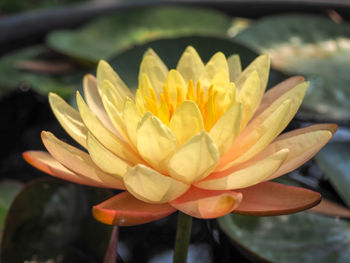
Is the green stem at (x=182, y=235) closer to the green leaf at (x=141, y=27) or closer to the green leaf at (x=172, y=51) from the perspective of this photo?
the green leaf at (x=172, y=51)

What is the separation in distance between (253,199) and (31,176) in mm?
566

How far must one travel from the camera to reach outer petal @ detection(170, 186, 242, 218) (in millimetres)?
428

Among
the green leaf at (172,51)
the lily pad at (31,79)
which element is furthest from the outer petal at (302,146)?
the lily pad at (31,79)

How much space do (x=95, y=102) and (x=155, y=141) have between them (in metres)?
0.20

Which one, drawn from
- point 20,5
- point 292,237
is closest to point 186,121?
point 292,237

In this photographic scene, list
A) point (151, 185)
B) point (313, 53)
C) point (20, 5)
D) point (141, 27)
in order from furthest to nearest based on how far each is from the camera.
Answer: point (20, 5) → point (141, 27) → point (313, 53) → point (151, 185)

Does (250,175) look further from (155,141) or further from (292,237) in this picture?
(292,237)

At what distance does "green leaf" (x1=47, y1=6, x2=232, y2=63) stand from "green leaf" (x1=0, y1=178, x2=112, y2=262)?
66cm

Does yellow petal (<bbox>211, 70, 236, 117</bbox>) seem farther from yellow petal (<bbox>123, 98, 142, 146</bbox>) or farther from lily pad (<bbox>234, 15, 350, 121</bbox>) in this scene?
lily pad (<bbox>234, 15, 350, 121</bbox>)

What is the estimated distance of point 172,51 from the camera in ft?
3.12

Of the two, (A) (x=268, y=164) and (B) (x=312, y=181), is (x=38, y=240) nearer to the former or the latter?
(A) (x=268, y=164)

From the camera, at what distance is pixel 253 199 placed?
0.49 metres

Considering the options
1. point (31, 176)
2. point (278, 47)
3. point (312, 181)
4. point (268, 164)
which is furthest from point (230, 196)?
point (278, 47)

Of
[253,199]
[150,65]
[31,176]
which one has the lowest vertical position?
[31,176]
